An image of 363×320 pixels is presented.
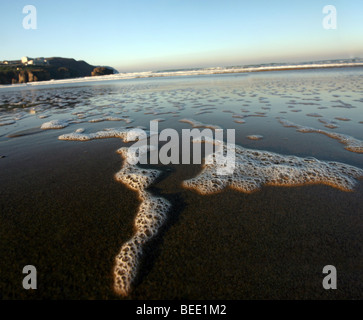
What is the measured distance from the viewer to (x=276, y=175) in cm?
273

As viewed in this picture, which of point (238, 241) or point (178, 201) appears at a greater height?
point (178, 201)

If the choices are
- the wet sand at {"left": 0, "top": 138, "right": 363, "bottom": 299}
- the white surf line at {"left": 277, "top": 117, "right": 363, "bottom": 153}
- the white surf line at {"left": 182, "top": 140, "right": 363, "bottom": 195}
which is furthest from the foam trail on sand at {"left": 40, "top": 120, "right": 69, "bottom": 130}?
the white surf line at {"left": 277, "top": 117, "right": 363, "bottom": 153}

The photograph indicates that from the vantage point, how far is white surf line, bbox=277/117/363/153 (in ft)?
11.0

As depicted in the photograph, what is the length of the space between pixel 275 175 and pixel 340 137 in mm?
2308

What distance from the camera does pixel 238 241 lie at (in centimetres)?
171

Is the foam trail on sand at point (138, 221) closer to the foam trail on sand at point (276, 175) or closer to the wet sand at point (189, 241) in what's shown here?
the wet sand at point (189, 241)

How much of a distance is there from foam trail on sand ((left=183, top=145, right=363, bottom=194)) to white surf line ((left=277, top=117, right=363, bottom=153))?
2.92 feet

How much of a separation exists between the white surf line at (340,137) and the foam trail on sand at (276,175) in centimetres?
89

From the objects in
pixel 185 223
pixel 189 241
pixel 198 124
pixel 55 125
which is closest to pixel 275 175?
pixel 185 223

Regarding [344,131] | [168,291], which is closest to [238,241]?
[168,291]

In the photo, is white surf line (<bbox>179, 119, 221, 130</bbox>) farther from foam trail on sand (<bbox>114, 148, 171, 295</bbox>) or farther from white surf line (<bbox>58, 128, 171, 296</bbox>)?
foam trail on sand (<bbox>114, 148, 171, 295</bbox>)

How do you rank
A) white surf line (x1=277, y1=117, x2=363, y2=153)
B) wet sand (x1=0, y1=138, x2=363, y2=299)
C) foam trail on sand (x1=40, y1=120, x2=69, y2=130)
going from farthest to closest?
1. foam trail on sand (x1=40, y1=120, x2=69, y2=130)
2. white surf line (x1=277, y1=117, x2=363, y2=153)
3. wet sand (x1=0, y1=138, x2=363, y2=299)

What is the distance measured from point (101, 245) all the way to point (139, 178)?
117cm
